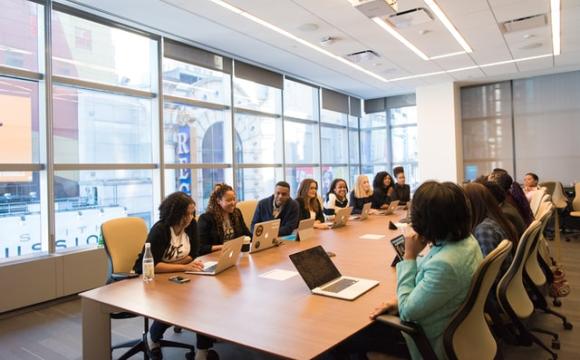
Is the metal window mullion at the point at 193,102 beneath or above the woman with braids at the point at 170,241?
above

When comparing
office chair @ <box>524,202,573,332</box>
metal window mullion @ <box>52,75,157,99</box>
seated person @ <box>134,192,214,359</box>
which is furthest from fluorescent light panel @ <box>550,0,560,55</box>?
metal window mullion @ <box>52,75,157,99</box>

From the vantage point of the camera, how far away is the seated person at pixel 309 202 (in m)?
4.64

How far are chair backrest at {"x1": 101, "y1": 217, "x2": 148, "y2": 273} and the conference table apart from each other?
0.49 meters

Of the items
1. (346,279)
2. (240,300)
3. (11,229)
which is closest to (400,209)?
(346,279)

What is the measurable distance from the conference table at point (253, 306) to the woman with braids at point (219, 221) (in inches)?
22.3

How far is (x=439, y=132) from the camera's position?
8.43 m

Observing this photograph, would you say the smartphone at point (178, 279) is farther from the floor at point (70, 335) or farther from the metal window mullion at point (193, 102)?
the metal window mullion at point (193, 102)

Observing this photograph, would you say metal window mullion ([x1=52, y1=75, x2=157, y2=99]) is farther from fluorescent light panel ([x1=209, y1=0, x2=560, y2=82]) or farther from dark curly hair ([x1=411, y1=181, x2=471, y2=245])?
dark curly hair ([x1=411, y1=181, x2=471, y2=245])

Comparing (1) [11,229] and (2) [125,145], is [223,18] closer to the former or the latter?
(2) [125,145]

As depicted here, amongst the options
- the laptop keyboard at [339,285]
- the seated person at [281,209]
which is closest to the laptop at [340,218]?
the seated person at [281,209]

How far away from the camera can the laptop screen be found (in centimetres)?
206

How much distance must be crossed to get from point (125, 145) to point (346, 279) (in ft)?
12.4

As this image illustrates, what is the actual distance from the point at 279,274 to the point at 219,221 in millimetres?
1156

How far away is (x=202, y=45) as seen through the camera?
5590 mm
